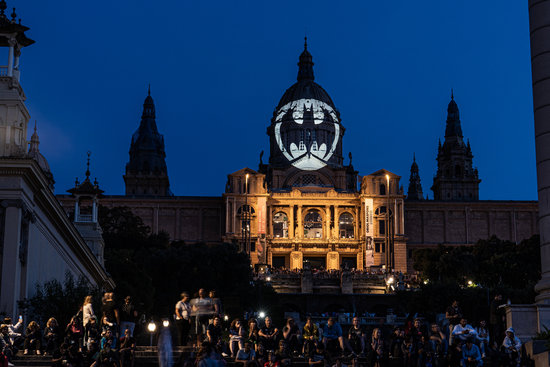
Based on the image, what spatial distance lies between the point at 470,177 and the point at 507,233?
33988mm

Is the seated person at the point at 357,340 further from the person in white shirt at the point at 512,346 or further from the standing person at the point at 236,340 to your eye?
the person in white shirt at the point at 512,346

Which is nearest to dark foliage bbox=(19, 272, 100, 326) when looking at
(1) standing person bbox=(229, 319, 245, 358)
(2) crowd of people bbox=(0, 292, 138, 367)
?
(2) crowd of people bbox=(0, 292, 138, 367)

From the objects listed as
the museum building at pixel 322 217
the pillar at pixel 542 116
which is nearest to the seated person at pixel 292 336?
the pillar at pixel 542 116

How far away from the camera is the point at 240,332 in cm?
2884

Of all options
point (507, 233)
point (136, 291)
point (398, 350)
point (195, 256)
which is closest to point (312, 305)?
point (195, 256)

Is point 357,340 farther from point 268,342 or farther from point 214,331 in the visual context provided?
point 214,331

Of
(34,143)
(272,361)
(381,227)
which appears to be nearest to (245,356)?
(272,361)

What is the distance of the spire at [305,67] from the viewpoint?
541 ft

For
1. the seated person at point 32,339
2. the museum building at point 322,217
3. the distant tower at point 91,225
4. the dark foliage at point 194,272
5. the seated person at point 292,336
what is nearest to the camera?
the seated person at point 32,339

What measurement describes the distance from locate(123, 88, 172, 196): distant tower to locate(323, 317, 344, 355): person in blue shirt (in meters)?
129

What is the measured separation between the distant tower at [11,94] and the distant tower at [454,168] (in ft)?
424

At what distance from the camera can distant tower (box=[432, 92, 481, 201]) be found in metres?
164

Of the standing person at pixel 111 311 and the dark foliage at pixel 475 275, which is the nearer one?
the standing person at pixel 111 311

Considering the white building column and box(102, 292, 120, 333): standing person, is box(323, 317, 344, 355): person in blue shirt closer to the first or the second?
box(102, 292, 120, 333): standing person
